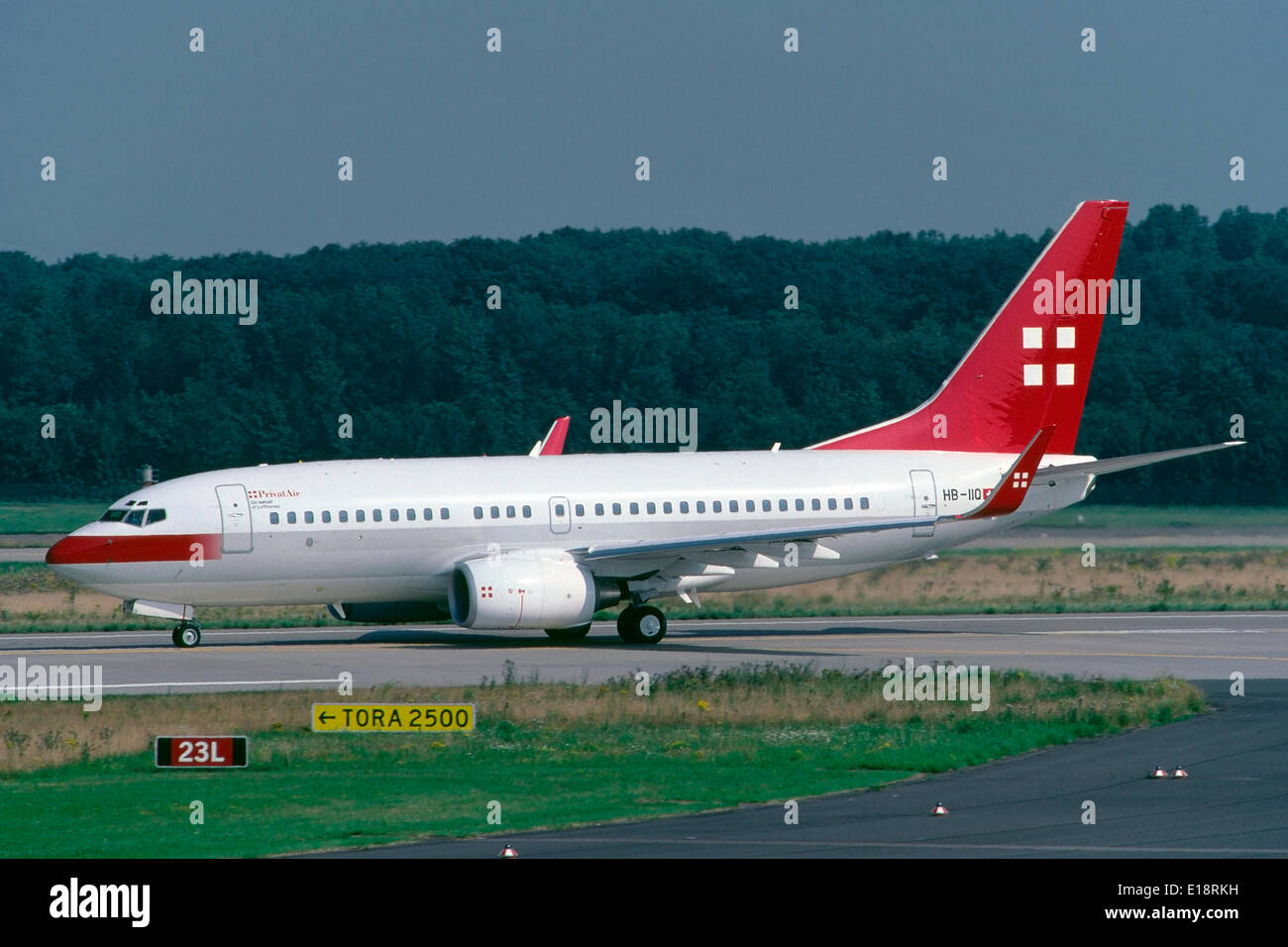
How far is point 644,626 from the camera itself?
38469 millimetres

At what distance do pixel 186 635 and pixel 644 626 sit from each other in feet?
31.1

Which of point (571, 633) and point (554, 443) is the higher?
point (554, 443)

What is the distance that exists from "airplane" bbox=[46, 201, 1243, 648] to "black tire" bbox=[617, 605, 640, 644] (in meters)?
0.05

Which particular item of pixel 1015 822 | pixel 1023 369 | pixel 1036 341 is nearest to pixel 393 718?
pixel 1015 822

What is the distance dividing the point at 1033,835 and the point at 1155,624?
26.5m

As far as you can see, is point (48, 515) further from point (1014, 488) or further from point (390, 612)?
point (1014, 488)

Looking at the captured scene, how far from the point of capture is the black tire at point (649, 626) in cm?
3847

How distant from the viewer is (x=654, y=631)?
38.5 metres

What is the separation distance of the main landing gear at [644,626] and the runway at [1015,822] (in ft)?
53.8

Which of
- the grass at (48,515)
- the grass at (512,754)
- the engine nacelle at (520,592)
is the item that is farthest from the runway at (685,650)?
the grass at (48,515)

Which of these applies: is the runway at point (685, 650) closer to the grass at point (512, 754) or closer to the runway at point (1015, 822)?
the grass at point (512, 754)

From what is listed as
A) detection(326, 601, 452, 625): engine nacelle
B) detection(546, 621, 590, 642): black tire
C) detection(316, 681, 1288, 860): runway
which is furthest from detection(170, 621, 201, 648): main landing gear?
detection(316, 681, 1288, 860): runway

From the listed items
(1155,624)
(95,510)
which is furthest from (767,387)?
(1155,624)
